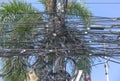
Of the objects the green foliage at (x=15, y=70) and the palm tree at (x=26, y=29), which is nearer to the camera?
the palm tree at (x=26, y=29)

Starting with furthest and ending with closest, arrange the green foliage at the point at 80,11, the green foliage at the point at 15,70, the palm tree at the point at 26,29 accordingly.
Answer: the green foliage at the point at 80,11
the green foliage at the point at 15,70
the palm tree at the point at 26,29

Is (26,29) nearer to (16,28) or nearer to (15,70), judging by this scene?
(16,28)

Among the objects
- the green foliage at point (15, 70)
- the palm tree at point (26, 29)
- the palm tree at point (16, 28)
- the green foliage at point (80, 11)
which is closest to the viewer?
the palm tree at point (26, 29)

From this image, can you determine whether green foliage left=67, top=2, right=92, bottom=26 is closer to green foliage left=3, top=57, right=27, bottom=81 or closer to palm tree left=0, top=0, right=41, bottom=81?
palm tree left=0, top=0, right=41, bottom=81

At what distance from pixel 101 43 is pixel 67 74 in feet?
3.06

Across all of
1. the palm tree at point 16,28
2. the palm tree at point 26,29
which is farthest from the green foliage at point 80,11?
the palm tree at point 16,28

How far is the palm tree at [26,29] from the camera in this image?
11.1 meters

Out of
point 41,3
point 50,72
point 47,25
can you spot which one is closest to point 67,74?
point 50,72

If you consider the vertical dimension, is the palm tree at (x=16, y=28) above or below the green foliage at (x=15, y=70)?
above

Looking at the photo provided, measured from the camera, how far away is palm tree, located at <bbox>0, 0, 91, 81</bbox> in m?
11.1

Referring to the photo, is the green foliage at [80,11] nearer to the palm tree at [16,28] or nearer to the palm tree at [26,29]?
the palm tree at [26,29]

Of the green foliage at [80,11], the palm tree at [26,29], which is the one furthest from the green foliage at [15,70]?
the green foliage at [80,11]

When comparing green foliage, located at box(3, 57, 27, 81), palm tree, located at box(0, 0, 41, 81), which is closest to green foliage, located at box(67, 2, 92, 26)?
palm tree, located at box(0, 0, 41, 81)

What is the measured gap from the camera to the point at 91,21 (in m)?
11.8
